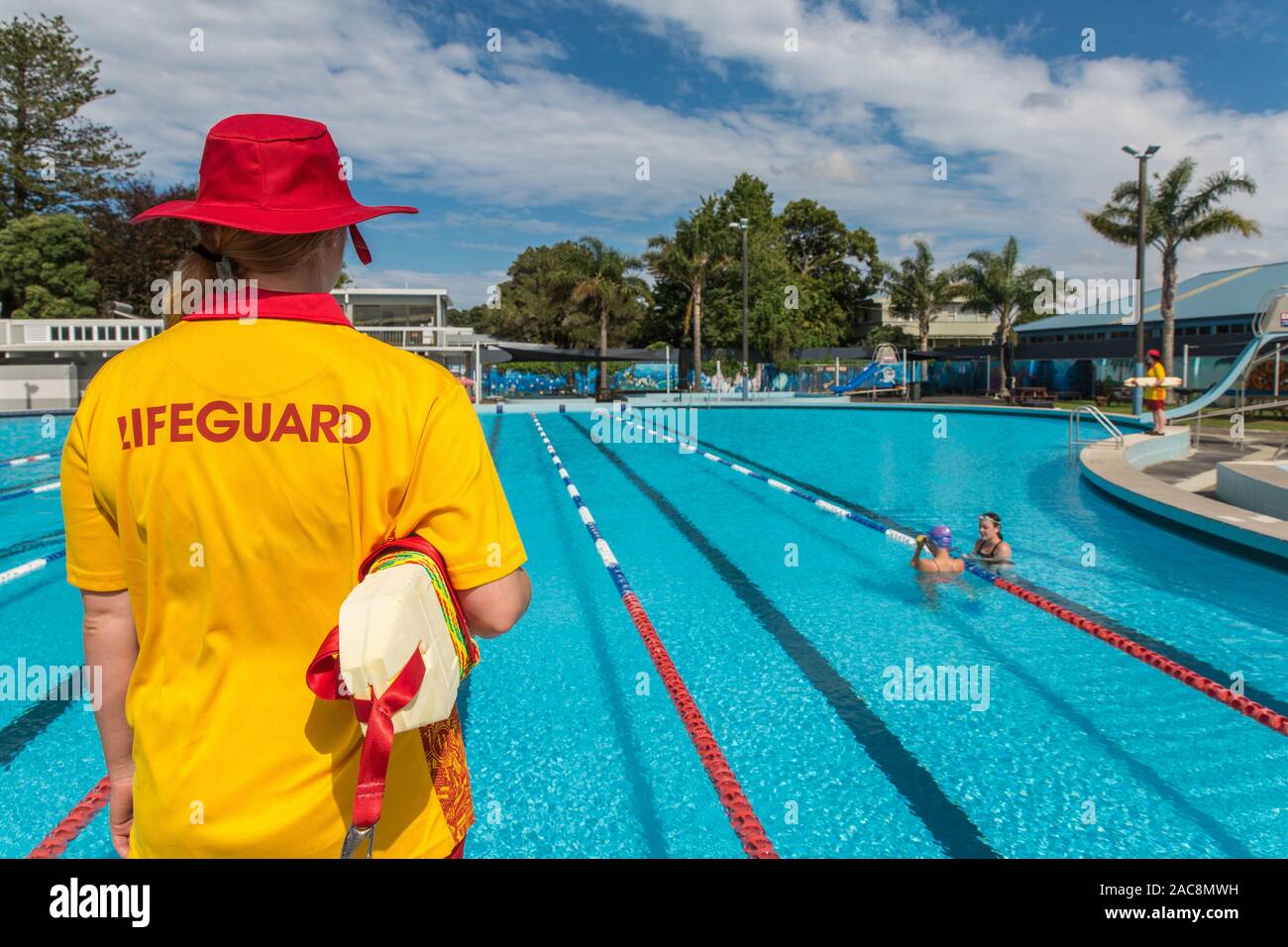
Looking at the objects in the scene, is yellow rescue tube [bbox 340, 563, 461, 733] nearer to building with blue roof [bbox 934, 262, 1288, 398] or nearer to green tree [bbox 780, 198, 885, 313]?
building with blue roof [bbox 934, 262, 1288, 398]

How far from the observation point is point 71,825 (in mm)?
3643

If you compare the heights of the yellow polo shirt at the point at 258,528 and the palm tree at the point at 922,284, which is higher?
the palm tree at the point at 922,284

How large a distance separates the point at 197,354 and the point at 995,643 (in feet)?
20.1

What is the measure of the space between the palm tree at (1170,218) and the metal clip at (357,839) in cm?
2972

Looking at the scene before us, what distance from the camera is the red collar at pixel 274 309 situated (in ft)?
3.69

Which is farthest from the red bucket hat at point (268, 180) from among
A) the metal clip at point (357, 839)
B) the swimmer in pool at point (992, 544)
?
the swimmer in pool at point (992, 544)

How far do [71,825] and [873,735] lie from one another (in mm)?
4020

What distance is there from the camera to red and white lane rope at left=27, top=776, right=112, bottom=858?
3.47 m

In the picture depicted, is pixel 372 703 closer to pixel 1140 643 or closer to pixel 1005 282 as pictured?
pixel 1140 643

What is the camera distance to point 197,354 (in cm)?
108

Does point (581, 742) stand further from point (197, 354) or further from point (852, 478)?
point (852, 478)

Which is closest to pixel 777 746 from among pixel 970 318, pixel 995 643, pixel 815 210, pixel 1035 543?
pixel 995 643

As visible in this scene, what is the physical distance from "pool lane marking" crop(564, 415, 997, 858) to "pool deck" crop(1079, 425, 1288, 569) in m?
4.93

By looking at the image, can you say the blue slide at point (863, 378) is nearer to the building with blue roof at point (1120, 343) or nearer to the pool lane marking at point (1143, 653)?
the building with blue roof at point (1120, 343)
